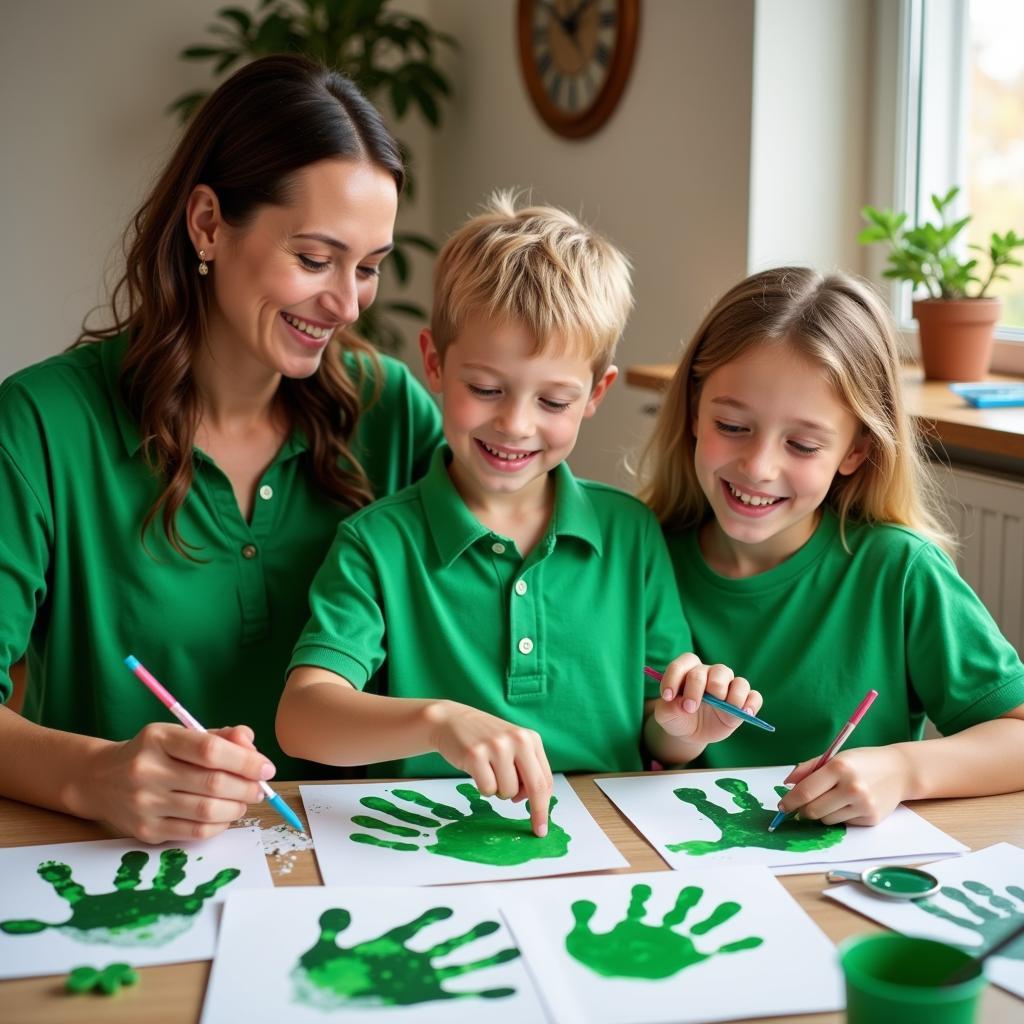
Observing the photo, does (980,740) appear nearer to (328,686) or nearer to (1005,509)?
(328,686)

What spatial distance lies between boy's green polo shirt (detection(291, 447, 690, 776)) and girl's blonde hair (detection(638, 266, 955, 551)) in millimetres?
144

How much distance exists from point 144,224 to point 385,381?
36 cm

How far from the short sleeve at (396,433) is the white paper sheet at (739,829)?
0.58 meters

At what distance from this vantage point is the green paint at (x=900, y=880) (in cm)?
97

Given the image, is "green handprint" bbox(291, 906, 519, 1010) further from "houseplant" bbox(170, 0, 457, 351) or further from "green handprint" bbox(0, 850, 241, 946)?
"houseplant" bbox(170, 0, 457, 351)

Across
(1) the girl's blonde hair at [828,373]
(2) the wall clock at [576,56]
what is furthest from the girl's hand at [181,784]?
(2) the wall clock at [576,56]

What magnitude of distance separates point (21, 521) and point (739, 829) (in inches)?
32.9

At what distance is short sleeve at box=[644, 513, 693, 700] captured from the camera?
4.67ft

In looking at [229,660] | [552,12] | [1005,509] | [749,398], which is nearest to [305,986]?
[229,660]

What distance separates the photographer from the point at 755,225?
257 centimetres

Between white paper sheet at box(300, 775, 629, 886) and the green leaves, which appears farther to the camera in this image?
the green leaves

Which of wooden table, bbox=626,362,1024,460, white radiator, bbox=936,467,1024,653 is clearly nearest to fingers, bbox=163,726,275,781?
wooden table, bbox=626,362,1024,460

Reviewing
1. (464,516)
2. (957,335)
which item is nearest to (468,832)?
(464,516)

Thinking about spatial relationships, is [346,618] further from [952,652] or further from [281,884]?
[952,652]
